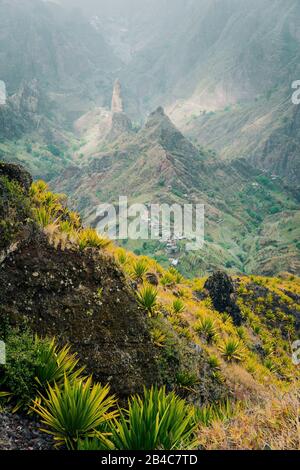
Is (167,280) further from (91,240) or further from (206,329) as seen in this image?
(91,240)

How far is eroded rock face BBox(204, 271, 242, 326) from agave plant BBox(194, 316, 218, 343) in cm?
948

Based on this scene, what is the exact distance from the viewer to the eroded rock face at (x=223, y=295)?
24.2 m

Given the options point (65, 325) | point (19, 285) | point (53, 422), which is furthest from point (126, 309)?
point (53, 422)

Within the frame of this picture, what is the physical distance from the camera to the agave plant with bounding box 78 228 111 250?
31.2ft

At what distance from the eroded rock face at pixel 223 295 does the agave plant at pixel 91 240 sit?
15.5 m

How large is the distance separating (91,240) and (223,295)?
16.7 m

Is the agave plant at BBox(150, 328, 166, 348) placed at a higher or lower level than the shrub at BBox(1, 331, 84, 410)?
higher

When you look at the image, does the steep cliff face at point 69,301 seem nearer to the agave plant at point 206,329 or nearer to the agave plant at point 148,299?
the agave plant at point 148,299

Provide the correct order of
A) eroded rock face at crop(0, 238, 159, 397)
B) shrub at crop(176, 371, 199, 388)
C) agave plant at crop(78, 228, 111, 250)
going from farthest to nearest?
shrub at crop(176, 371, 199, 388)
agave plant at crop(78, 228, 111, 250)
eroded rock face at crop(0, 238, 159, 397)

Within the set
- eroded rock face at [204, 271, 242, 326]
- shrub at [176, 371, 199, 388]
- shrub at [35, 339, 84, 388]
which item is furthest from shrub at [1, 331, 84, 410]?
eroded rock face at [204, 271, 242, 326]

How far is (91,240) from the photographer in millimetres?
9797

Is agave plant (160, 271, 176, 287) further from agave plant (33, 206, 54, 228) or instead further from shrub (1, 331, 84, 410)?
shrub (1, 331, 84, 410)
